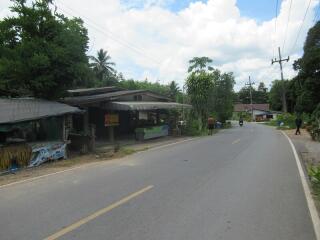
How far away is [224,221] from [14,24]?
1678 cm

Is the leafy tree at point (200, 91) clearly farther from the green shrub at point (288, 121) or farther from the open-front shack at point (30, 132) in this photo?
the open-front shack at point (30, 132)

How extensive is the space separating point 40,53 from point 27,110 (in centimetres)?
392

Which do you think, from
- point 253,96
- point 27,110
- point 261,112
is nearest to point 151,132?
point 27,110

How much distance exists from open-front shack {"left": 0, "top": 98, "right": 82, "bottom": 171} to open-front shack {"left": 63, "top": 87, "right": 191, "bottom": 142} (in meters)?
2.48

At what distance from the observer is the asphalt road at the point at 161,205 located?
5684 millimetres

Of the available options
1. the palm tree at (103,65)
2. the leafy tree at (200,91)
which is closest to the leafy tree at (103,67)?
the palm tree at (103,65)

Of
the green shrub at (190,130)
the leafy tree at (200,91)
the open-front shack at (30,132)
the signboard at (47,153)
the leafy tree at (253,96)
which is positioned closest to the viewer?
the open-front shack at (30,132)

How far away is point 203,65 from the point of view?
46.2 m

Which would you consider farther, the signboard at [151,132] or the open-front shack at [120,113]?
the signboard at [151,132]

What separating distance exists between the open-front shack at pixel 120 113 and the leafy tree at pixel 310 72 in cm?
2270

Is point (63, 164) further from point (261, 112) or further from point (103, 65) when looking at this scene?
point (261, 112)

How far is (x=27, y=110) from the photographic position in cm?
1548

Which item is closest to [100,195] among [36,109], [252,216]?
[252,216]

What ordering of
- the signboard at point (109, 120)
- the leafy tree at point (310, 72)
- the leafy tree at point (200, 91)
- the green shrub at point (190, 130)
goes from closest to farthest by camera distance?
the signboard at point (109, 120)
the green shrub at point (190, 130)
the leafy tree at point (200, 91)
the leafy tree at point (310, 72)
